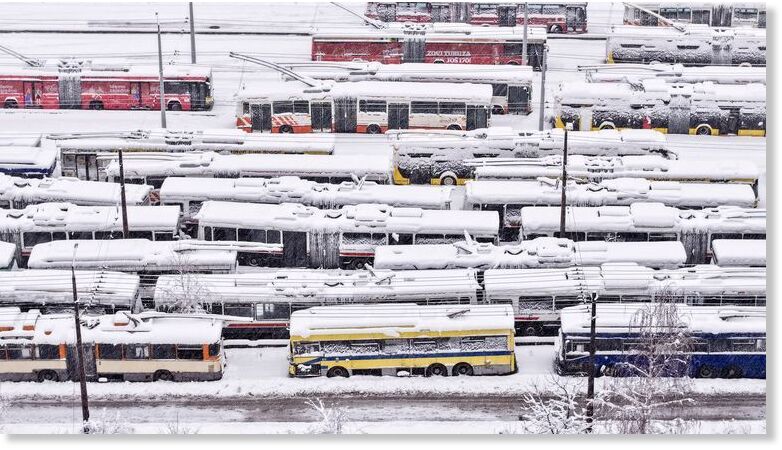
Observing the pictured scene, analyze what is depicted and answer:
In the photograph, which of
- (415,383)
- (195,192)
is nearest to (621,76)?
(195,192)

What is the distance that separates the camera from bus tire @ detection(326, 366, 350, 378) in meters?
38.8

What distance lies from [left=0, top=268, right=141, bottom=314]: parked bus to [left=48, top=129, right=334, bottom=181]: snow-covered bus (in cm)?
1165

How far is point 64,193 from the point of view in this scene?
47.9 meters

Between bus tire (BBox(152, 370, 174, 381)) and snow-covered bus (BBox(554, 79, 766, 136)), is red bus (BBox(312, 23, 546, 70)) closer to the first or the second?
snow-covered bus (BBox(554, 79, 766, 136))

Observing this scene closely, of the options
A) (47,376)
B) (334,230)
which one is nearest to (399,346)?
(334,230)

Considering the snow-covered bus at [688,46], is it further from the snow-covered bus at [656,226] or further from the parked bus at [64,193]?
the parked bus at [64,193]

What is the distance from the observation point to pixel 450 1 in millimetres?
72000

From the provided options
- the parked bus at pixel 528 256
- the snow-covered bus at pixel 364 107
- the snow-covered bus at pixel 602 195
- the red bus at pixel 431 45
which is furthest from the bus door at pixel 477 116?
the parked bus at pixel 528 256

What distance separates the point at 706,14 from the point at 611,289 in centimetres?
3575

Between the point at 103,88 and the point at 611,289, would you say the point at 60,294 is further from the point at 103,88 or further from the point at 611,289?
the point at 103,88

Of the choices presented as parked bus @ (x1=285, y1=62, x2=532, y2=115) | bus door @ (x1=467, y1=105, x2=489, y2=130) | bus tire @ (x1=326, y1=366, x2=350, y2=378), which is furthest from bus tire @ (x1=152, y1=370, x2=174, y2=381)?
parked bus @ (x1=285, y1=62, x2=532, y2=115)

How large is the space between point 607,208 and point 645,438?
18.7m

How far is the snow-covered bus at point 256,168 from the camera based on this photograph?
165ft

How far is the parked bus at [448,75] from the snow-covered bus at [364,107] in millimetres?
1236
